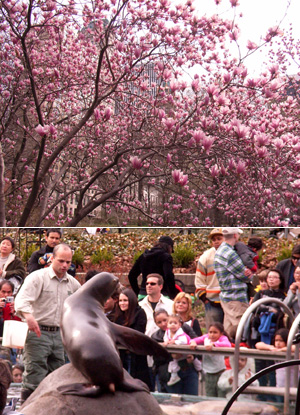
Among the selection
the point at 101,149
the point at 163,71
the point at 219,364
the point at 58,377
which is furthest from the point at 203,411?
the point at 101,149

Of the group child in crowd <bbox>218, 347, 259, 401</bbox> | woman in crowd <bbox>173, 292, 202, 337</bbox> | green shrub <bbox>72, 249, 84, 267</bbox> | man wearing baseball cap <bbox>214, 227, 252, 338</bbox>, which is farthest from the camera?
green shrub <bbox>72, 249, 84, 267</bbox>

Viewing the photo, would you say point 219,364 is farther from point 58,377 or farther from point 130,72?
point 130,72

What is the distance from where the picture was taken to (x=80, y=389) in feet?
8.67

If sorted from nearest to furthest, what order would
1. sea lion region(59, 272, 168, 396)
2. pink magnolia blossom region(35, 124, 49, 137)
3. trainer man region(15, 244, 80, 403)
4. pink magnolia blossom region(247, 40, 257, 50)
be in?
sea lion region(59, 272, 168, 396)
trainer man region(15, 244, 80, 403)
pink magnolia blossom region(35, 124, 49, 137)
pink magnolia blossom region(247, 40, 257, 50)

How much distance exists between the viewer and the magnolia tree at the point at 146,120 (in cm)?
717

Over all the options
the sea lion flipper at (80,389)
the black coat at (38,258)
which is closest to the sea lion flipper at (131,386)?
the sea lion flipper at (80,389)

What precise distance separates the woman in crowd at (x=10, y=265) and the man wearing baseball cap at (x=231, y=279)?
2036 mm

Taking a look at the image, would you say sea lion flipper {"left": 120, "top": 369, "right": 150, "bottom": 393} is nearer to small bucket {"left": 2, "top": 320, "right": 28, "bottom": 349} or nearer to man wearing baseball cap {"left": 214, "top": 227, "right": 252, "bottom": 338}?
small bucket {"left": 2, "top": 320, "right": 28, "bottom": 349}

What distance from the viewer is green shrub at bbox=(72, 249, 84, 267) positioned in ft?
22.1

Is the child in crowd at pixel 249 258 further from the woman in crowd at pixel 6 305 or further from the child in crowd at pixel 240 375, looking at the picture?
the woman in crowd at pixel 6 305

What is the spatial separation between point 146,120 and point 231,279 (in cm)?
321

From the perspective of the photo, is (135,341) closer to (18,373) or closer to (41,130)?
(18,373)

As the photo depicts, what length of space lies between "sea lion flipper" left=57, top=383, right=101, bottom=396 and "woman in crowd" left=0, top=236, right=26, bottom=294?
3385 mm

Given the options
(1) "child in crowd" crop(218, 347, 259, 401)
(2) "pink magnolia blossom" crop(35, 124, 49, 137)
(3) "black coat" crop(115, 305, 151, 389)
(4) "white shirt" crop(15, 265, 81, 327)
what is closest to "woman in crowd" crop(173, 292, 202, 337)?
(3) "black coat" crop(115, 305, 151, 389)
